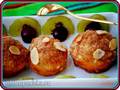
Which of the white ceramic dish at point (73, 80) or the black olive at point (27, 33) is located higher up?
the black olive at point (27, 33)

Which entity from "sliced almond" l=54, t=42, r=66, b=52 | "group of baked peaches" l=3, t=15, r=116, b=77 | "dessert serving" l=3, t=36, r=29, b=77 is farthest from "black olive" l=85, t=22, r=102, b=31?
"dessert serving" l=3, t=36, r=29, b=77

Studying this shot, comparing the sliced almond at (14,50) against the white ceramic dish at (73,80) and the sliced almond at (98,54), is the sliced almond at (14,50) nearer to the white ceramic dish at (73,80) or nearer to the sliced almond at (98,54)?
the white ceramic dish at (73,80)

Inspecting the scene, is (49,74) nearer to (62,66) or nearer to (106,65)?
(62,66)

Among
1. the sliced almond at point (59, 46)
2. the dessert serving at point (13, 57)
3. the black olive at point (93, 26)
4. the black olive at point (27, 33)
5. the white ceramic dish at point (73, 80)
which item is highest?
the black olive at point (93, 26)

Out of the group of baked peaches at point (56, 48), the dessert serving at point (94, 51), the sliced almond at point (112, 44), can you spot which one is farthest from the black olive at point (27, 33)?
the sliced almond at point (112, 44)

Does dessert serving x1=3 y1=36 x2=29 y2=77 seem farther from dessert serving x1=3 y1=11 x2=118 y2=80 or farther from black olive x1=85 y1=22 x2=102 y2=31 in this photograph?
black olive x1=85 y1=22 x2=102 y2=31

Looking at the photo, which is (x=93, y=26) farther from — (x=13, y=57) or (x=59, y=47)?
(x=13, y=57)

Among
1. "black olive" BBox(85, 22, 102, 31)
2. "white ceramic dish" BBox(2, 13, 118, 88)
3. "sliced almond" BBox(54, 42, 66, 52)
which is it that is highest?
"black olive" BBox(85, 22, 102, 31)
